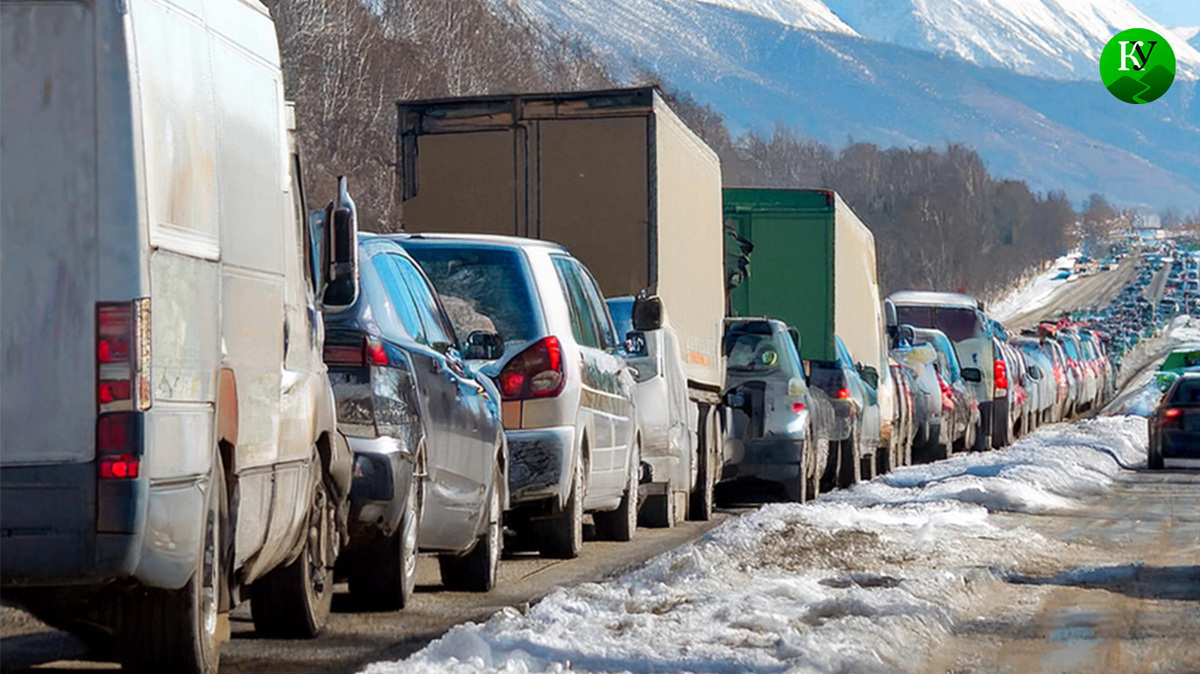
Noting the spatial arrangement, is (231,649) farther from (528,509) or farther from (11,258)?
(528,509)

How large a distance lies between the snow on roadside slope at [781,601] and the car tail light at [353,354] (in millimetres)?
1252

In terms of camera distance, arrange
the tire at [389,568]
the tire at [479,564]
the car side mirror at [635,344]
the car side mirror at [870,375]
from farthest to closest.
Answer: the car side mirror at [870,375], the car side mirror at [635,344], the tire at [479,564], the tire at [389,568]

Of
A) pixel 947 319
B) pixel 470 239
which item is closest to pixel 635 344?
pixel 470 239

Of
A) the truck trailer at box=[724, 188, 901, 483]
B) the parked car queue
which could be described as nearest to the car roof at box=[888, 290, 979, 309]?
the truck trailer at box=[724, 188, 901, 483]

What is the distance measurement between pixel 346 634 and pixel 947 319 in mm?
31951

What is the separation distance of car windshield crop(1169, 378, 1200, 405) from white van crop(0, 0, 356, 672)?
2567 cm

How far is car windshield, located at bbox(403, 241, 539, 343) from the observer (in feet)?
42.5

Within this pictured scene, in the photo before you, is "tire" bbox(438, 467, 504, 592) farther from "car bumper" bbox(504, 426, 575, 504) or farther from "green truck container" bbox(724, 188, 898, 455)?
"green truck container" bbox(724, 188, 898, 455)

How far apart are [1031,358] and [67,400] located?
47.2 metres

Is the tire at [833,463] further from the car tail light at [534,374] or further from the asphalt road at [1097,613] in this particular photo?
the car tail light at [534,374]

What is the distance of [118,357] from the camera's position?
21.1 ft

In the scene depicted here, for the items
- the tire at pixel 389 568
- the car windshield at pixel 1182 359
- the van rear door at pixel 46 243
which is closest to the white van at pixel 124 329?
the van rear door at pixel 46 243

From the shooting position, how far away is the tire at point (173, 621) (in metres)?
7.07

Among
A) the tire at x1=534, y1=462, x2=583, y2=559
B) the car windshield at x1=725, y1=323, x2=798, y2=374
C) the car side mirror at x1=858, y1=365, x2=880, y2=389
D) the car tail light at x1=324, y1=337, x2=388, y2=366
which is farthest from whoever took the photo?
the car side mirror at x1=858, y1=365, x2=880, y2=389
